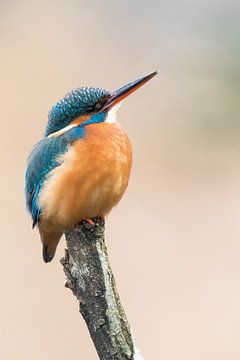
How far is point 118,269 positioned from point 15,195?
605mm

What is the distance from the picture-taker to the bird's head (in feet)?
5.33

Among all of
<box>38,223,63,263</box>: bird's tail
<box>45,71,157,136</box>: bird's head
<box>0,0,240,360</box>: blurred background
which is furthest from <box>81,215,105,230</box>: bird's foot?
<box>0,0,240,360</box>: blurred background

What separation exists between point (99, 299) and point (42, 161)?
48 cm

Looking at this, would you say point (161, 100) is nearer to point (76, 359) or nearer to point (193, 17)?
point (193, 17)

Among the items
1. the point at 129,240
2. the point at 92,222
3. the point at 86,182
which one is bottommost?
the point at 92,222

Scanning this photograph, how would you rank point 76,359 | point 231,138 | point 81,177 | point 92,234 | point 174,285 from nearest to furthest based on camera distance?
point 231,138, point 92,234, point 81,177, point 76,359, point 174,285

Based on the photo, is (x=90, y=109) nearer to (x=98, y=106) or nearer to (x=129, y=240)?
(x=98, y=106)

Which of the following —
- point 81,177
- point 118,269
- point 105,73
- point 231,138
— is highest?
point 105,73

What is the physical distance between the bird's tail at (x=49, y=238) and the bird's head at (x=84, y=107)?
213mm

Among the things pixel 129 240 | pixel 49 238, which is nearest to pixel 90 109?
pixel 49 238

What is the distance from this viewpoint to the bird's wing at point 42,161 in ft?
5.05

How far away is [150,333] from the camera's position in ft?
11.0

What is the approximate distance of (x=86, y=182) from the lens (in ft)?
4.93

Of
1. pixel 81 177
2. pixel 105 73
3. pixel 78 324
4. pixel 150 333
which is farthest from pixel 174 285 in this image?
pixel 81 177
